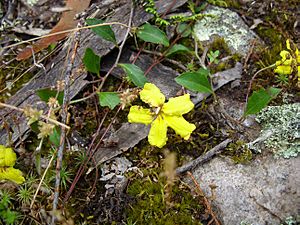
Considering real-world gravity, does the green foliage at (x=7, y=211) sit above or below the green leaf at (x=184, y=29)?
below

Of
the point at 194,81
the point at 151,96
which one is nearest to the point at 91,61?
the point at 151,96

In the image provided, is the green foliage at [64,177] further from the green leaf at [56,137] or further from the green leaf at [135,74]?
the green leaf at [135,74]

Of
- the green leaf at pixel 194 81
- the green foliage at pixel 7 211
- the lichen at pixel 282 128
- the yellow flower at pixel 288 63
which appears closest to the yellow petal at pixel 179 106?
the green leaf at pixel 194 81

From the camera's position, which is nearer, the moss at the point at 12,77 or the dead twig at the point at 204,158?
the dead twig at the point at 204,158

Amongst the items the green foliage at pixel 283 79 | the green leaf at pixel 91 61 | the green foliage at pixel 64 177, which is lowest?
the green foliage at pixel 283 79

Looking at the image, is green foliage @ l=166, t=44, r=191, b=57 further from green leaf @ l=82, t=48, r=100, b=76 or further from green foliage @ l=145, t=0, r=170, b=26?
green leaf @ l=82, t=48, r=100, b=76

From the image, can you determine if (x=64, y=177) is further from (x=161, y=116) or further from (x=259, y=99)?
(x=259, y=99)

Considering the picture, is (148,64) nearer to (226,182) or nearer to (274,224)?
(226,182)

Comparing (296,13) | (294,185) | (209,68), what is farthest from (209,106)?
(296,13)
